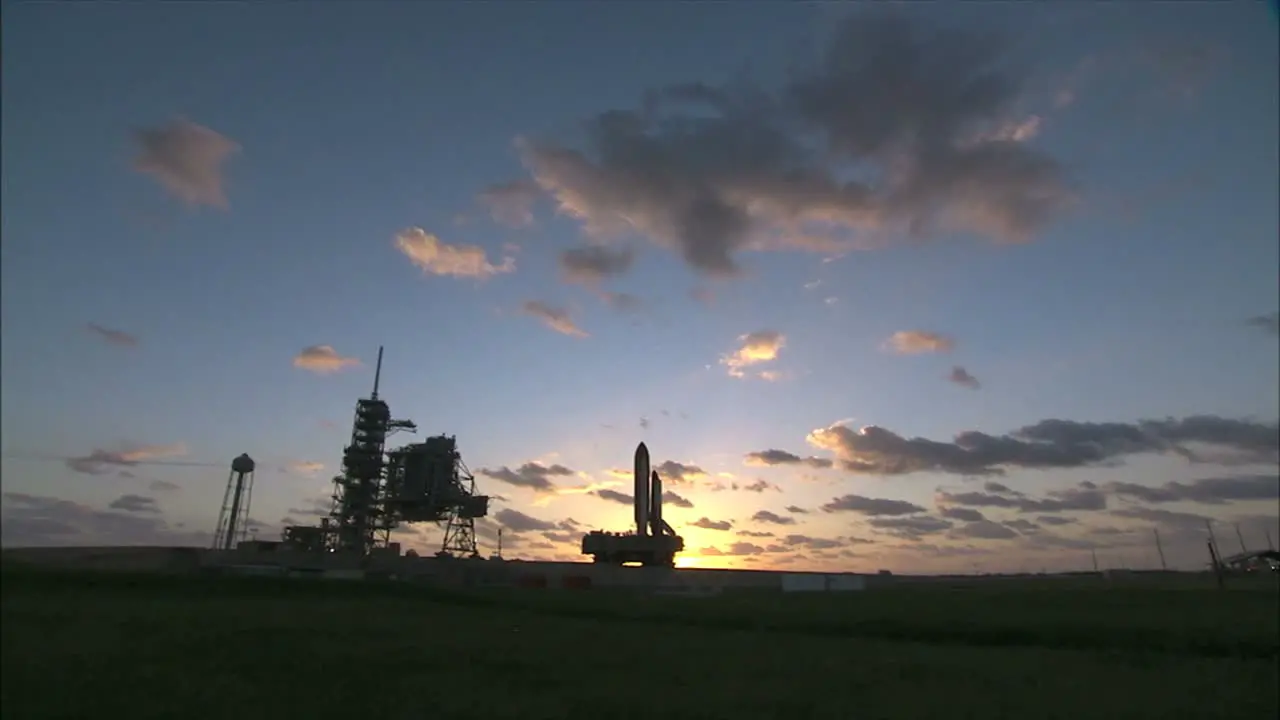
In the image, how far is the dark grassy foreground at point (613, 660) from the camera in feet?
67.4

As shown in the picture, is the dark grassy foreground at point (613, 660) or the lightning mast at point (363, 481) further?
the lightning mast at point (363, 481)

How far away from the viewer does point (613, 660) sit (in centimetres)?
2917

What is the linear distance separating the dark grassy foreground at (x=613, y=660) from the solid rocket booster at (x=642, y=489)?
3074 inches

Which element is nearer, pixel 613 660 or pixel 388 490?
pixel 613 660

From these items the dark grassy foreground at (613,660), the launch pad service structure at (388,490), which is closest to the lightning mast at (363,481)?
the launch pad service structure at (388,490)

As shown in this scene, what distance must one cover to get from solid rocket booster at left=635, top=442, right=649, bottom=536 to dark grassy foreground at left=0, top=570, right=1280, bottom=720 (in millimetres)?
78074

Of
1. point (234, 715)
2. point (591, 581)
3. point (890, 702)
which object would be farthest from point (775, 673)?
point (591, 581)

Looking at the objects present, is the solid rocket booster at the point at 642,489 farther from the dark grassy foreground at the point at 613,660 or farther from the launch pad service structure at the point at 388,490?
the dark grassy foreground at the point at 613,660

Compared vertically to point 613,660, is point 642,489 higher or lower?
higher

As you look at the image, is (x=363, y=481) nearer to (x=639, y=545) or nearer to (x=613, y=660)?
(x=639, y=545)

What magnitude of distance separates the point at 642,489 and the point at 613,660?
9973cm

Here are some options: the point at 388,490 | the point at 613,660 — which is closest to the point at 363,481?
the point at 388,490

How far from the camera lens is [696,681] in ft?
81.7

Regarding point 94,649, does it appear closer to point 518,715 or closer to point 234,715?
point 234,715
